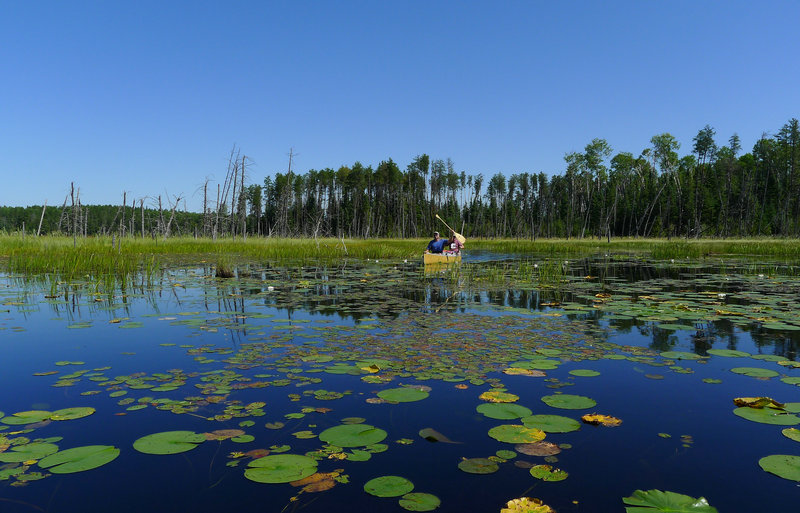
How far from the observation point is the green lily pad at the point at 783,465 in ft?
8.32

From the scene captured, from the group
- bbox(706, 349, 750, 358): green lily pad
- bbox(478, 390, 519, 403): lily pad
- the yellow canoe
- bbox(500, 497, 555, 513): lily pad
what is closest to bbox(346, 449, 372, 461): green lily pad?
bbox(500, 497, 555, 513): lily pad

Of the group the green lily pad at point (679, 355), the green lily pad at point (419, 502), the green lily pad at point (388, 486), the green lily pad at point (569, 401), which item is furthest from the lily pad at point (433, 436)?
the green lily pad at point (679, 355)

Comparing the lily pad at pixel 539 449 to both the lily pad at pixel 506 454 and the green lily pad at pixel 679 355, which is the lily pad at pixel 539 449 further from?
the green lily pad at pixel 679 355

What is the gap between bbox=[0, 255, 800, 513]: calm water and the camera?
7.96ft

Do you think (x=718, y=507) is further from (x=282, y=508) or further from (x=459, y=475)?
(x=282, y=508)

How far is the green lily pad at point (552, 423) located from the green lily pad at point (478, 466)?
622mm

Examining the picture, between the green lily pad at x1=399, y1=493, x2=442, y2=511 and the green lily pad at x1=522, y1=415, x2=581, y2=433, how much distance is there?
1134 mm

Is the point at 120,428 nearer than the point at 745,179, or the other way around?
the point at 120,428

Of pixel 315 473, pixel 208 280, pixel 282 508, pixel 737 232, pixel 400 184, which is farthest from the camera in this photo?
pixel 400 184

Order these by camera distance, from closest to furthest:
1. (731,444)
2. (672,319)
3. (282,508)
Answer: (282,508), (731,444), (672,319)

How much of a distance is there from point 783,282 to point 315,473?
13703 mm

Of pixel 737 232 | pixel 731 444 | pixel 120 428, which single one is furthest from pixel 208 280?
pixel 737 232

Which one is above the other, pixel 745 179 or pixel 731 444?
pixel 745 179

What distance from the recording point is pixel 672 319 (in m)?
6.89
